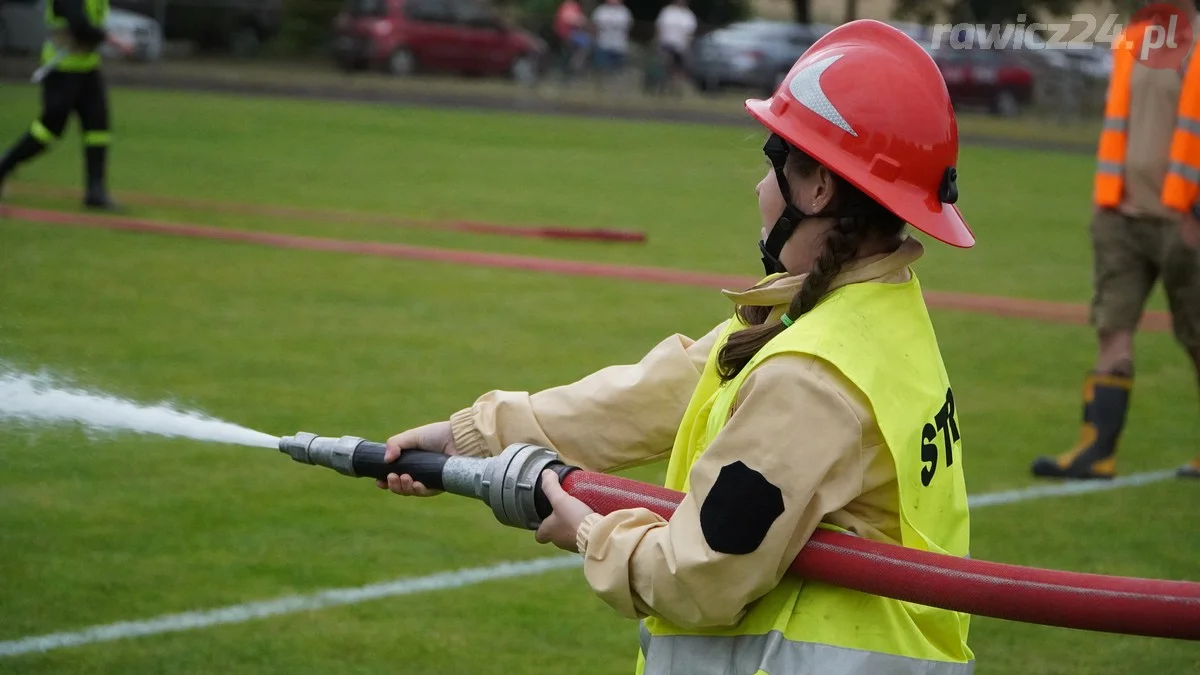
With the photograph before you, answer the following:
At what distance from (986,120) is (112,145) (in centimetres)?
2244

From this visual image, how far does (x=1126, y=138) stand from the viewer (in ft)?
22.9

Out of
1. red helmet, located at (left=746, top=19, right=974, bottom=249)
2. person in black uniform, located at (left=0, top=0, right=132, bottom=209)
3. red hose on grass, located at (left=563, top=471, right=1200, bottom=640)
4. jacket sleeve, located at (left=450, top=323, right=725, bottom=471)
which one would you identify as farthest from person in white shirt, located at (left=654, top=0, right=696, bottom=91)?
red hose on grass, located at (left=563, top=471, right=1200, bottom=640)

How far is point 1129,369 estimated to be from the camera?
7.06 metres

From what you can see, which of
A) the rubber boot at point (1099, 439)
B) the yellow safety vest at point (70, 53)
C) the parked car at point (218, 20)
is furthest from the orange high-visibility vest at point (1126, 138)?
the parked car at point (218, 20)

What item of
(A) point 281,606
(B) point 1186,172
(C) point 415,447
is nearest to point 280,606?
(A) point 281,606

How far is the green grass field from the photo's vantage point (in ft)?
15.6

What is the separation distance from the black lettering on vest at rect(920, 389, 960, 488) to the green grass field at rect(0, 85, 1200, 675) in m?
0.58

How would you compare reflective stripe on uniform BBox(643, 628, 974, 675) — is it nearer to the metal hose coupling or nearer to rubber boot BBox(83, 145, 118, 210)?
the metal hose coupling

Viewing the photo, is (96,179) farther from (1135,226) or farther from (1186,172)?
(1186,172)

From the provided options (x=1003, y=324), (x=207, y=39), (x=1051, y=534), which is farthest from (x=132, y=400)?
(x=207, y=39)

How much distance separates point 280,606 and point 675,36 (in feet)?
105

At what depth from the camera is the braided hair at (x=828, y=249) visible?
2.69 m

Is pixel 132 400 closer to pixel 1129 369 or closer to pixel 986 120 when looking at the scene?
pixel 1129 369

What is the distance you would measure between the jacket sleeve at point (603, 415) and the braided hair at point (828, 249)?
405 mm
